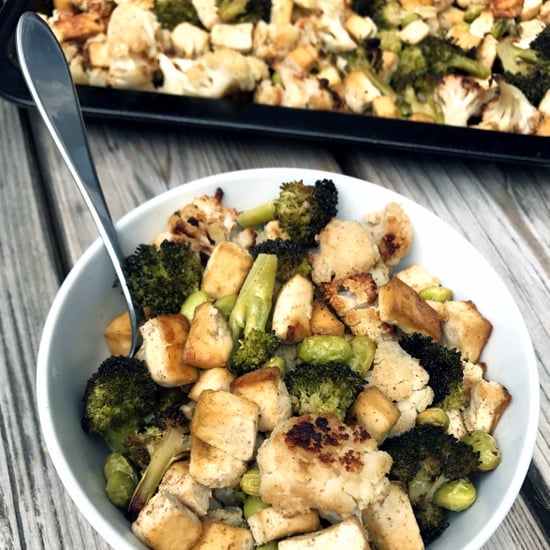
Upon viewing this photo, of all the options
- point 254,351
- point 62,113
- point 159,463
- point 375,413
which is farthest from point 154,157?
point 375,413

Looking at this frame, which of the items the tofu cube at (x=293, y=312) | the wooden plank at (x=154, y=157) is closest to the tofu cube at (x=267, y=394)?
the tofu cube at (x=293, y=312)

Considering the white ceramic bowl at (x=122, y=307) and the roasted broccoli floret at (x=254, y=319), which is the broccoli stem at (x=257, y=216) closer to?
the white ceramic bowl at (x=122, y=307)

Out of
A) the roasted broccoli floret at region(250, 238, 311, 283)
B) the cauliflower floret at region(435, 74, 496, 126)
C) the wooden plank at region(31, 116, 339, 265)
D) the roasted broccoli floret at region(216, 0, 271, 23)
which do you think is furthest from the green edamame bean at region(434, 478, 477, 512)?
the roasted broccoli floret at region(216, 0, 271, 23)

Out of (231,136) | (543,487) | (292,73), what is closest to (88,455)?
(543,487)

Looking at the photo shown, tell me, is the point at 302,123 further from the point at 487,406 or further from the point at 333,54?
the point at 487,406

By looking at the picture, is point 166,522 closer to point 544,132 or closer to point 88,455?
point 88,455

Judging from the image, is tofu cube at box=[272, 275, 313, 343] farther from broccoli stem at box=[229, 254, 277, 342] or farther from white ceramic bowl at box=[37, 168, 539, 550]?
white ceramic bowl at box=[37, 168, 539, 550]
